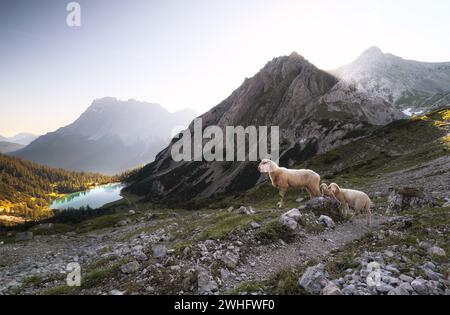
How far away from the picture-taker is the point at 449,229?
1296cm

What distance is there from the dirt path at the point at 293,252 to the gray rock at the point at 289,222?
2.59ft

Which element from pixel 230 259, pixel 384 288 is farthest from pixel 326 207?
pixel 384 288

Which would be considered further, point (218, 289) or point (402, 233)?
point (402, 233)

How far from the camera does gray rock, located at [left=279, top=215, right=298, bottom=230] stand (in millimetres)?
14366

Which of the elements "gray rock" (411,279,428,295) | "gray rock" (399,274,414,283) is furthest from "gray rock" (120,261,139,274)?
"gray rock" (411,279,428,295)

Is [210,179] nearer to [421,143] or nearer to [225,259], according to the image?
[421,143]

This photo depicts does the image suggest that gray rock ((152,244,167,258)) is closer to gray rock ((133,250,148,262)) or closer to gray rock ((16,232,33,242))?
gray rock ((133,250,148,262))

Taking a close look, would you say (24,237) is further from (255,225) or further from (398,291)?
(398,291)

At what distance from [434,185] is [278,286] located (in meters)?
24.9

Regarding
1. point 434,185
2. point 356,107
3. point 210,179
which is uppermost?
point 356,107

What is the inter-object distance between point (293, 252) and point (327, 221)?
468 centimetres

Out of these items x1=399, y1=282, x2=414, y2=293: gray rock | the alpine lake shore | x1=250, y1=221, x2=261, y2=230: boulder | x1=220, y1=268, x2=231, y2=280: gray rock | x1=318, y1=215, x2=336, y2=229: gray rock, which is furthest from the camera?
x1=318, y1=215, x2=336, y2=229: gray rock

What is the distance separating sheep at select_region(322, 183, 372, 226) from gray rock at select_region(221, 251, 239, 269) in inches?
377
